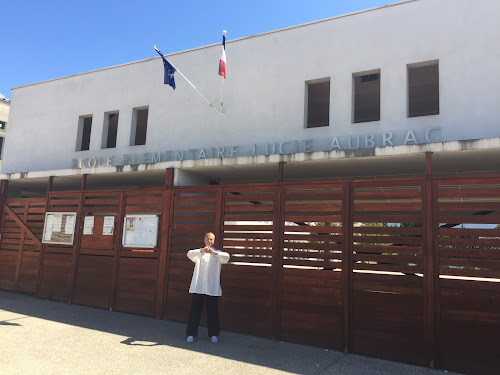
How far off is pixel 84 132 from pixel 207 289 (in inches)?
359

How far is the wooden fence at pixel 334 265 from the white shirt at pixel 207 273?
81 cm

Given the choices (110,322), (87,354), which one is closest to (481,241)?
(87,354)

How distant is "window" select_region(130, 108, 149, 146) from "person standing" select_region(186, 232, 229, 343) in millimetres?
6389

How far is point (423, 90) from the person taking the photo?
1238 cm

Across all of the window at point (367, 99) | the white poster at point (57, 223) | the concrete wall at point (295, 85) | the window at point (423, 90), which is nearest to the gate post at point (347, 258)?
the concrete wall at point (295, 85)

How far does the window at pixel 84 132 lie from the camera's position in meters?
13.2

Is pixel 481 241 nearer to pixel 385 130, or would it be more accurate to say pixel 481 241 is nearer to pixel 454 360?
pixel 454 360

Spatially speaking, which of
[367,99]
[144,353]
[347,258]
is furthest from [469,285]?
[367,99]

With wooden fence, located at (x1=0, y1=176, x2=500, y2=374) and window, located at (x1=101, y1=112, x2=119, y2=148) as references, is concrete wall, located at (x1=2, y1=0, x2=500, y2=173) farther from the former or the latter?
wooden fence, located at (x1=0, y1=176, x2=500, y2=374)

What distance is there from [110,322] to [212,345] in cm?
248

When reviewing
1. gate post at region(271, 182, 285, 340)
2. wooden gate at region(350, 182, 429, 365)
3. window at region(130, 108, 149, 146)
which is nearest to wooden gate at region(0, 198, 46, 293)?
window at region(130, 108, 149, 146)

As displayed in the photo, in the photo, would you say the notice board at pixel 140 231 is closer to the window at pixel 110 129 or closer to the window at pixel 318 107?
the window at pixel 110 129

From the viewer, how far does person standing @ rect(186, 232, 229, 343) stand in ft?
22.1

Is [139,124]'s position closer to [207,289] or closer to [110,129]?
[110,129]
